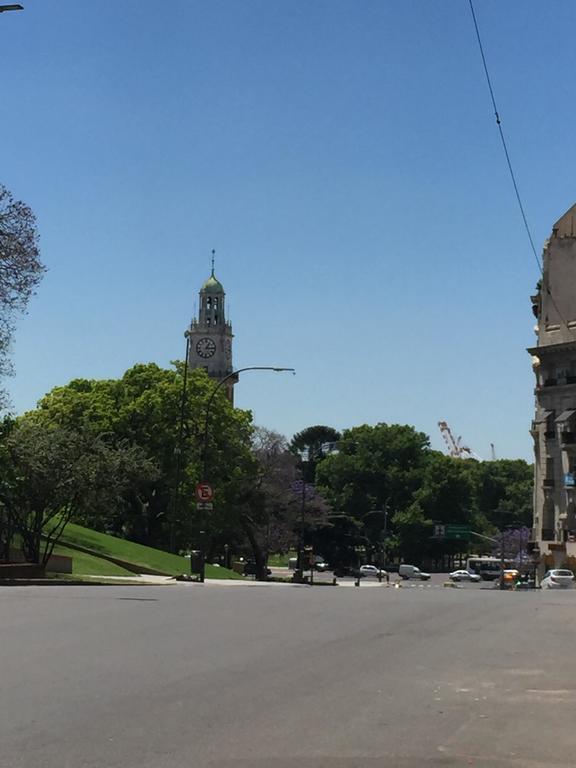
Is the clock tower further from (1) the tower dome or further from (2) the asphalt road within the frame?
(2) the asphalt road

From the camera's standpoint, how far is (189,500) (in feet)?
209

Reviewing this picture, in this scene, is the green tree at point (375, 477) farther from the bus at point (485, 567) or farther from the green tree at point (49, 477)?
the green tree at point (49, 477)

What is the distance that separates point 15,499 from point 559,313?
5215 centimetres

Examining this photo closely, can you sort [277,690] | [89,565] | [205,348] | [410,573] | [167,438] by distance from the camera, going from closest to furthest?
[277,690], [89,565], [167,438], [410,573], [205,348]

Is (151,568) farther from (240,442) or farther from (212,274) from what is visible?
(212,274)

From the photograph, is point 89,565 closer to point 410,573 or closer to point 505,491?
point 410,573

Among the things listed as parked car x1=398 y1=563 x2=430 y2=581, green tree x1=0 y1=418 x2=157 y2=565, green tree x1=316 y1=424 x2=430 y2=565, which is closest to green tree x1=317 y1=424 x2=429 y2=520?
green tree x1=316 y1=424 x2=430 y2=565

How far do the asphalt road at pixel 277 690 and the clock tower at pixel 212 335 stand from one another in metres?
138

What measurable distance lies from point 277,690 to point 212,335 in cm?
15107

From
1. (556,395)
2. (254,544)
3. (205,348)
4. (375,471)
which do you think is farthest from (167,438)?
(205,348)

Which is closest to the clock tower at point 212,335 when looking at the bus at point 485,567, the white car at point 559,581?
the bus at point 485,567

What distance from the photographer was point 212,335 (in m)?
162

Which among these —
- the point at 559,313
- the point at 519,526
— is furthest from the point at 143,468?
the point at 519,526

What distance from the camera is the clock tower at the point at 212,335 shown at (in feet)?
525
